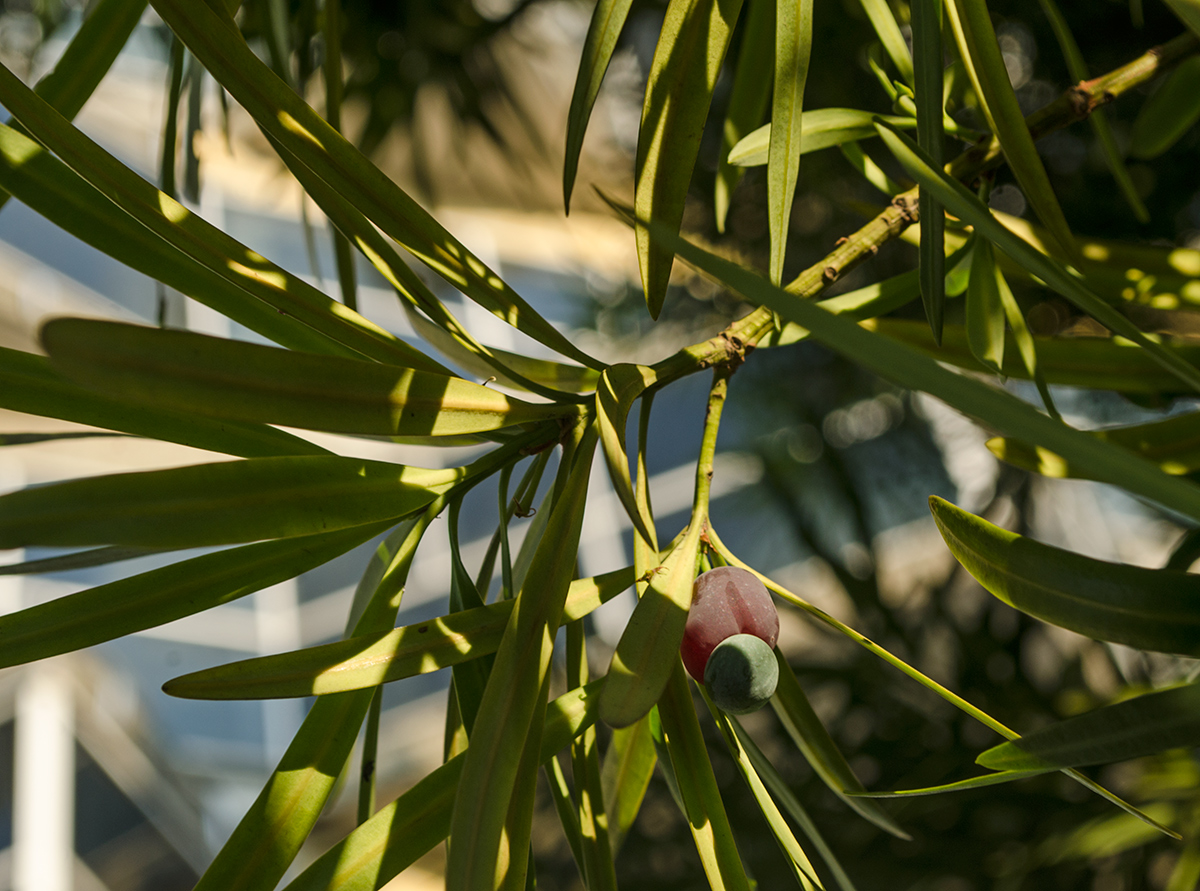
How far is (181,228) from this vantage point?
0.22 m

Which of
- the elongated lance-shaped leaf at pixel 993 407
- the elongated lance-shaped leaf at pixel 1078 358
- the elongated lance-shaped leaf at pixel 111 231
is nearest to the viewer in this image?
the elongated lance-shaped leaf at pixel 993 407

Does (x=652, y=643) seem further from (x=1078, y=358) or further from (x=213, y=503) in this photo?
(x=1078, y=358)

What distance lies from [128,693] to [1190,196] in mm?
2726

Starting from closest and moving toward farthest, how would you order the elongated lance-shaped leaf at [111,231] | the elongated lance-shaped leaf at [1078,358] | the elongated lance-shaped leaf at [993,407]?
the elongated lance-shaped leaf at [993,407], the elongated lance-shaped leaf at [111,231], the elongated lance-shaped leaf at [1078,358]

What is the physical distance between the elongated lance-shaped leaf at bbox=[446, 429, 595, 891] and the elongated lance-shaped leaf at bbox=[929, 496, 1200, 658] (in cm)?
10

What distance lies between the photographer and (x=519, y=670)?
0.65ft

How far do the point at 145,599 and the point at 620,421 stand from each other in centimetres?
15

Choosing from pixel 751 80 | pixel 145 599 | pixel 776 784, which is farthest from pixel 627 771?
pixel 751 80

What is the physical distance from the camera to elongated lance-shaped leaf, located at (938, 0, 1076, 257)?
0.78 ft

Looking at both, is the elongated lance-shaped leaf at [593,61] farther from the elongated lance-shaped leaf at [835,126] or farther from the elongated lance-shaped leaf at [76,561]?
the elongated lance-shaped leaf at [76,561]

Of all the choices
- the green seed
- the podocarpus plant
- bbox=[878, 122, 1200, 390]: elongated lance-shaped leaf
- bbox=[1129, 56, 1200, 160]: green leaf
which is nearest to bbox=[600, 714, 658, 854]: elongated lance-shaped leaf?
the podocarpus plant

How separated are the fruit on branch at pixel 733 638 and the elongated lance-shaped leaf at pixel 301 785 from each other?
94 mm

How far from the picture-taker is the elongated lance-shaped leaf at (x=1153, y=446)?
0.95 ft

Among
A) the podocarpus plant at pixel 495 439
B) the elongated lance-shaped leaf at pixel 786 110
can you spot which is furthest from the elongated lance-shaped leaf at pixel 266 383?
the elongated lance-shaped leaf at pixel 786 110
